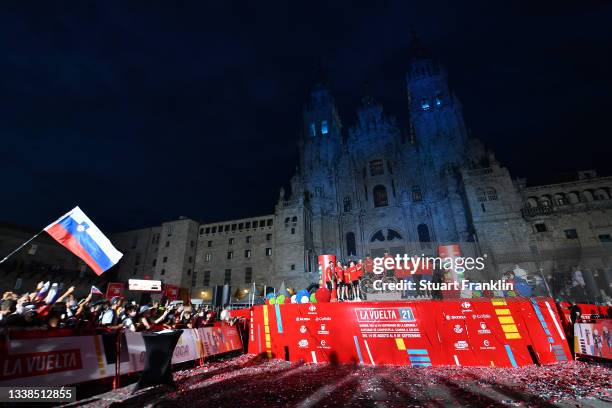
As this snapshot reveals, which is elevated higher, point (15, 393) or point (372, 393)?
point (15, 393)

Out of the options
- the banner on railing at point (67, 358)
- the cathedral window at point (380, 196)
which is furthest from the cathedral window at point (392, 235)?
the banner on railing at point (67, 358)

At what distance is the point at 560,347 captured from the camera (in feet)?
28.7

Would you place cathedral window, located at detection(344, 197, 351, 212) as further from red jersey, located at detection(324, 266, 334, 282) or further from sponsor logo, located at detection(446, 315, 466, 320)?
sponsor logo, located at detection(446, 315, 466, 320)

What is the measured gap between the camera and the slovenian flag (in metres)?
7.79

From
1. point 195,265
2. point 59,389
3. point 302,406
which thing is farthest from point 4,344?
point 195,265

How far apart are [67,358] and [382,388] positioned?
25.5 feet

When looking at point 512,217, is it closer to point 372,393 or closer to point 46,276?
point 372,393

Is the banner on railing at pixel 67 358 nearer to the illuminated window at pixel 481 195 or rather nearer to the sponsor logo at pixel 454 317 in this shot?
the sponsor logo at pixel 454 317

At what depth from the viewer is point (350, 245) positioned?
4050 cm

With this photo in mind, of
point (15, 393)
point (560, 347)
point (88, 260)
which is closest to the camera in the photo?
point (15, 393)

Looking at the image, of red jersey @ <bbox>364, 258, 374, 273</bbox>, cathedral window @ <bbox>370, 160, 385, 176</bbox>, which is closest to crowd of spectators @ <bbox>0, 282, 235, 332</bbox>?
red jersey @ <bbox>364, 258, 374, 273</bbox>

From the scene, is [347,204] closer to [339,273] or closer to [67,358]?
[339,273]

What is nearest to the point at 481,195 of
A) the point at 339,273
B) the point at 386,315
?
the point at 339,273

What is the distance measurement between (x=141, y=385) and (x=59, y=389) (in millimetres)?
1939
